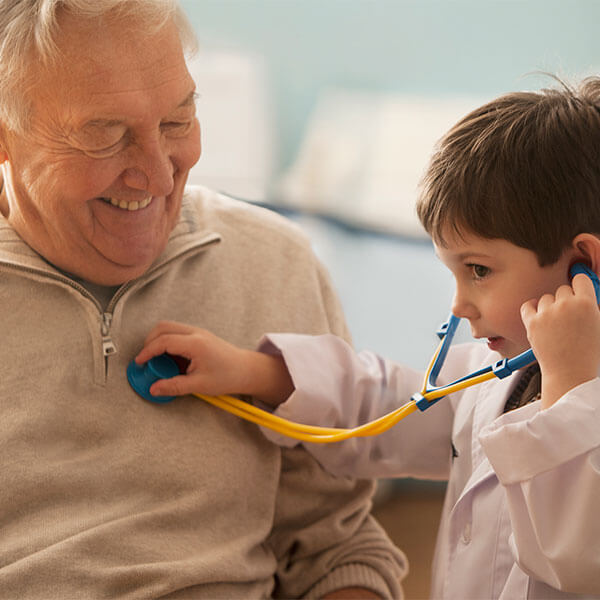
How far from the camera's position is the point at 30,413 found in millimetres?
1284

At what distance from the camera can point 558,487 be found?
1.07m

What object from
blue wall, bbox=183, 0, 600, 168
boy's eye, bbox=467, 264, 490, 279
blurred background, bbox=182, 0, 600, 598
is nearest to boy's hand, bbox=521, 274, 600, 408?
boy's eye, bbox=467, 264, 490, 279

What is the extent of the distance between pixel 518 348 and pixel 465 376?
0.27 feet

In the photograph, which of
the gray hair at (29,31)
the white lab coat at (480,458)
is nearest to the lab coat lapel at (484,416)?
the white lab coat at (480,458)

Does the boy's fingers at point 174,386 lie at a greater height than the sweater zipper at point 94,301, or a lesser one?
lesser

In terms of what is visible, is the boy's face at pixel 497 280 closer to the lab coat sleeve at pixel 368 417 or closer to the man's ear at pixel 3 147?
the lab coat sleeve at pixel 368 417

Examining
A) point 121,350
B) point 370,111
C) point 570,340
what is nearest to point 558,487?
point 570,340

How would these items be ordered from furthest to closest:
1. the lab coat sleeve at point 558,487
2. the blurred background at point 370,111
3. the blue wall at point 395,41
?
the blue wall at point 395,41 < the blurred background at point 370,111 < the lab coat sleeve at point 558,487

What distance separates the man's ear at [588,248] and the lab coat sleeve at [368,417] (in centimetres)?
43

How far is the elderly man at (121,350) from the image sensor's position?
3.98 ft

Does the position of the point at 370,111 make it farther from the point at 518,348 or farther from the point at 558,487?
the point at 558,487

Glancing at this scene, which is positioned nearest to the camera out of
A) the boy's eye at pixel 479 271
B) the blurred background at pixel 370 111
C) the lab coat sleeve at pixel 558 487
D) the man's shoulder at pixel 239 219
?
the lab coat sleeve at pixel 558 487

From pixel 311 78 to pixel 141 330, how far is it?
9.16 feet

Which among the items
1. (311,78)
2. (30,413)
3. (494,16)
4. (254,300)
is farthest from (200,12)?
(30,413)
